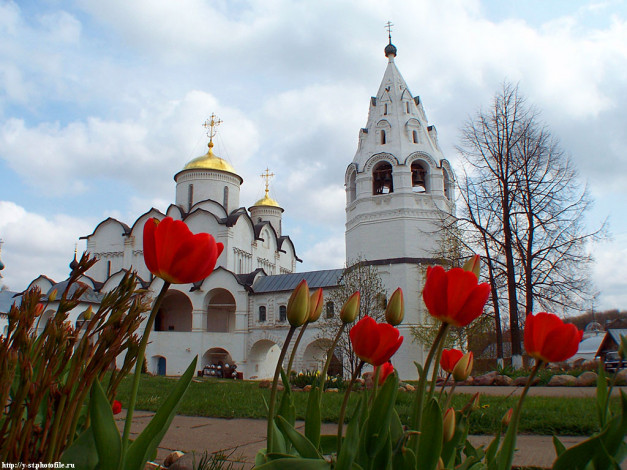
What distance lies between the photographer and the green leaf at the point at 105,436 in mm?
882

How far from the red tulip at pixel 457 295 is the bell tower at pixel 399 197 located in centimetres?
1994

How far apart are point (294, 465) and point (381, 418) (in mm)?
250

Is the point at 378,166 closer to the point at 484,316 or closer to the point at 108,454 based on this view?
the point at 484,316

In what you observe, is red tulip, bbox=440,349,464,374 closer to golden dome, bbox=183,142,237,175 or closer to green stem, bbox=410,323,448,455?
green stem, bbox=410,323,448,455

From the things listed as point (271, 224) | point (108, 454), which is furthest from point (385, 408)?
point (271, 224)

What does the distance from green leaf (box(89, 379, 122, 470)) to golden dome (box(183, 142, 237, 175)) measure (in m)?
29.9

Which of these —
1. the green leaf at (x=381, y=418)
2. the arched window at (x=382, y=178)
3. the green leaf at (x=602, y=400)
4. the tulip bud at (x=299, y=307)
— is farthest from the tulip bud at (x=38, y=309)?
the arched window at (x=382, y=178)

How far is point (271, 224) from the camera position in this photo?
3262cm

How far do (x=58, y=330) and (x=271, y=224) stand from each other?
31649mm

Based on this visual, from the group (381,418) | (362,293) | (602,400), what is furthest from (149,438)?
(362,293)

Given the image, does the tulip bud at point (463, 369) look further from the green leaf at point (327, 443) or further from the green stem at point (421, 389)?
the green leaf at point (327, 443)

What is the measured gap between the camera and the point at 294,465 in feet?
3.20

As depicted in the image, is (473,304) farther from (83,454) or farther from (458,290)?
(83,454)

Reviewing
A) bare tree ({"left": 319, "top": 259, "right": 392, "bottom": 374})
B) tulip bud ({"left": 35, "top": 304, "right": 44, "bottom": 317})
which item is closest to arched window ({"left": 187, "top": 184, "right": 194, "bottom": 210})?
bare tree ({"left": 319, "top": 259, "right": 392, "bottom": 374})
